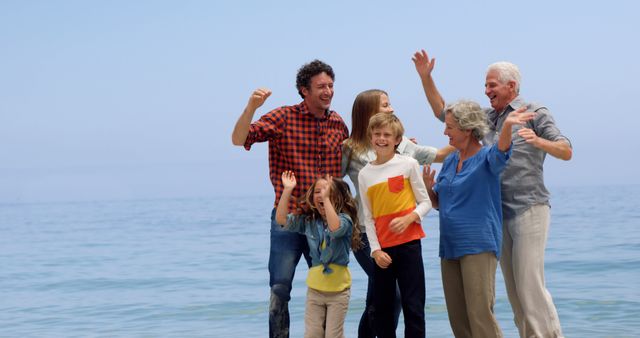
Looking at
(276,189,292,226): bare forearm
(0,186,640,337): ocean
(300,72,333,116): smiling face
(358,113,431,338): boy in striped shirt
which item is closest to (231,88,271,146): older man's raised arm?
(300,72,333,116): smiling face

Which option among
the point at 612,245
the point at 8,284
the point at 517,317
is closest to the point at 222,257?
the point at 8,284

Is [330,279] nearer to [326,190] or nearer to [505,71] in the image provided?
[326,190]

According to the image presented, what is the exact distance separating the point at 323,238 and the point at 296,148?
0.60 m

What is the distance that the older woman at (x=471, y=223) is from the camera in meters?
4.61

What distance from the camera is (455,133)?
4707 mm

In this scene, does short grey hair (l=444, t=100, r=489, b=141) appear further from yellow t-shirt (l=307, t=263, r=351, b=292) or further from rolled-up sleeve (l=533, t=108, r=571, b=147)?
yellow t-shirt (l=307, t=263, r=351, b=292)

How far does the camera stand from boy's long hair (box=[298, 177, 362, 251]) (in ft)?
16.4

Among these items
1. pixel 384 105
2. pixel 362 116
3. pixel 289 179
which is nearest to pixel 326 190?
pixel 289 179

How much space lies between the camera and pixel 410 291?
185 inches

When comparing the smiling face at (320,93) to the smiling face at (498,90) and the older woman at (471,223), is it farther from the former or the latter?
the smiling face at (498,90)

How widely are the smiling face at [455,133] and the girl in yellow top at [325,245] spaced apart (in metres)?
0.73

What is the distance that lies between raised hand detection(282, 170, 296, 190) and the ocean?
4496 millimetres

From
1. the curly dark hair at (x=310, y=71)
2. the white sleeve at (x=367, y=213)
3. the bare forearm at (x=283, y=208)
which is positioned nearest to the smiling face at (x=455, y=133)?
the white sleeve at (x=367, y=213)

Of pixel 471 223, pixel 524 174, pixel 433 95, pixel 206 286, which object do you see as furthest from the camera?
pixel 206 286
